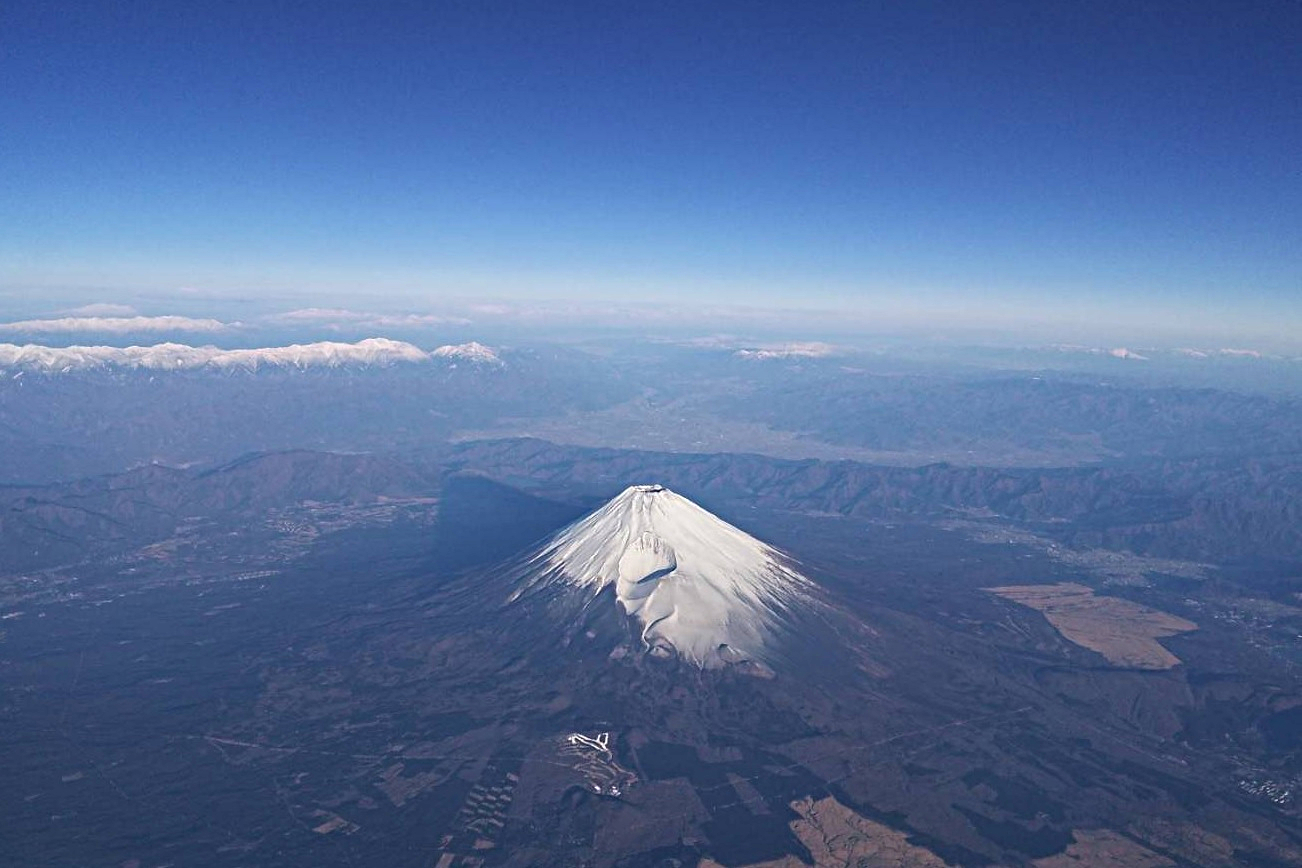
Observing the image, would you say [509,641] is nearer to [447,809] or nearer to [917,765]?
[447,809]

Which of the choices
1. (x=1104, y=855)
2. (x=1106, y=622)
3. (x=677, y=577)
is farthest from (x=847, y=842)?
(x=1106, y=622)

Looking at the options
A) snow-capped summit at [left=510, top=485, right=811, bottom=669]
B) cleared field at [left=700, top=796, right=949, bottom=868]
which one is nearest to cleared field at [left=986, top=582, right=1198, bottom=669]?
snow-capped summit at [left=510, top=485, right=811, bottom=669]

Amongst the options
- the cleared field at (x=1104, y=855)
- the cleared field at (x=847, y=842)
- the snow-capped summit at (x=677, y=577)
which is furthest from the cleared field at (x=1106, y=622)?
the cleared field at (x=847, y=842)

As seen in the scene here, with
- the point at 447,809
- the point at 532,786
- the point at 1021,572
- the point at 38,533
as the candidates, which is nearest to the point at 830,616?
the point at 532,786

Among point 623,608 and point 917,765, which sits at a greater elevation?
point 623,608

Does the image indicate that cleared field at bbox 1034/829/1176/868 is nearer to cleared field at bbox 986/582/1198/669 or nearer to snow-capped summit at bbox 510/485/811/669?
snow-capped summit at bbox 510/485/811/669
